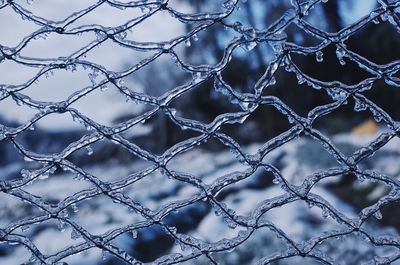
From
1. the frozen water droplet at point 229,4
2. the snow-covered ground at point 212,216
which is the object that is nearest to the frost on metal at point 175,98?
the frozen water droplet at point 229,4

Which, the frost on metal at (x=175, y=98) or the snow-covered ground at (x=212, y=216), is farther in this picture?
the snow-covered ground at (x=212, y=216)

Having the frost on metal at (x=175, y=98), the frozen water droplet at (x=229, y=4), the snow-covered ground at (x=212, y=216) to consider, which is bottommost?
the frost on metal at (x=175, y=98)

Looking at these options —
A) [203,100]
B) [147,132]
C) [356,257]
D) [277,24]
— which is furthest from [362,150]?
[203,100]

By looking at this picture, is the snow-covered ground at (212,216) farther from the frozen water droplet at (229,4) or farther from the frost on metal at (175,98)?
the frozen water droplet at (229,4)

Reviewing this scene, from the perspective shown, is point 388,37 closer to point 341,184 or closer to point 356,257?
point 341,184

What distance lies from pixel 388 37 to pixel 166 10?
397 centimetres

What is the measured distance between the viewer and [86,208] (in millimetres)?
2812

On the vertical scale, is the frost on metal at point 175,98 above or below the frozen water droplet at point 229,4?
below

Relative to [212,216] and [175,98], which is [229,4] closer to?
[175,98]

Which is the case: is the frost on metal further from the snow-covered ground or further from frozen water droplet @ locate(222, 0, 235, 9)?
the snow-covered ground

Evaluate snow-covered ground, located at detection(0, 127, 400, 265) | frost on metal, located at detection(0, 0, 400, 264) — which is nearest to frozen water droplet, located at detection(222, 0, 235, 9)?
frost on metal, located at detection(0, 0, 400, 264)

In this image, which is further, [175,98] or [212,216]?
[212,216]

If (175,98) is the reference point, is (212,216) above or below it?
above

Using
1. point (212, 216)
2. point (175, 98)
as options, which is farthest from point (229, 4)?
point (212, 216)
